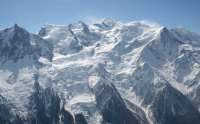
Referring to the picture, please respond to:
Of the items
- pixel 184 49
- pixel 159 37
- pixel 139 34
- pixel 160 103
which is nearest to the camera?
pixel 160 103

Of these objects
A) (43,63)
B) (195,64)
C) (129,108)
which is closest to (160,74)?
(195,64)

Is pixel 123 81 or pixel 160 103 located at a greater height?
pixel 123 81

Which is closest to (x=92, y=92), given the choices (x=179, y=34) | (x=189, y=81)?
(x=189, y=81)

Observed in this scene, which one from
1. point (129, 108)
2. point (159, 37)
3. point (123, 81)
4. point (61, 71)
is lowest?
point (129, 108)

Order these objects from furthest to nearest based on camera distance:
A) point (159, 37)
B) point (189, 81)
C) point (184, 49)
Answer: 1. point (159, 37)
2. point (184, 49)
3. point (189, 81)

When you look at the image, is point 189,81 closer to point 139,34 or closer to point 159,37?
point 159,37

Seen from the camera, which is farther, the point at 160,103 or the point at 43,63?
the point at 43,63
